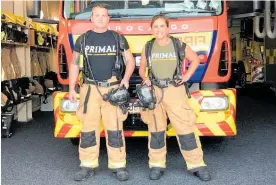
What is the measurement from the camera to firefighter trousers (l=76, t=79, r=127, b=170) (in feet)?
13.1

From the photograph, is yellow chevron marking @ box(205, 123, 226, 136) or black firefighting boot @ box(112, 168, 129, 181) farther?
yellow chevron marking @ box(205, 123, 226, 136)

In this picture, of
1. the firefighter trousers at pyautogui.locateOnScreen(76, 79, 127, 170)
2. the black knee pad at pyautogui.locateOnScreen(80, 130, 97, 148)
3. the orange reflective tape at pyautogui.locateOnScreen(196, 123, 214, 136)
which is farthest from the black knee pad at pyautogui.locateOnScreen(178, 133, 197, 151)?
the black knee pad at pyautogui.locateOnScreen(80, 130, 97, 148)

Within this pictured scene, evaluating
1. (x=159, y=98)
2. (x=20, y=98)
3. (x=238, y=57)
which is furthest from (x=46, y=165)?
(x=238, y=57)

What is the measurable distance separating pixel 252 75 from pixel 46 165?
8922 mm

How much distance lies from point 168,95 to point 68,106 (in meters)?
1.03

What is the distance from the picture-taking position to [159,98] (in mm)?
A: 4027

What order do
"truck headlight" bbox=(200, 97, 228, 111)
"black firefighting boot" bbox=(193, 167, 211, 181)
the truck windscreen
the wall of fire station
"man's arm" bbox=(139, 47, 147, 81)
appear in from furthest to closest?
1. the wall of fire station
2. the truck windscreen
3. "truck headlight" bbox=(200, 97, 228, 111)
4. "man's arm" bbox=(139, 47, 147, 81)
5. "black firefighting boot" bbox=(193, 167, 211, 181)

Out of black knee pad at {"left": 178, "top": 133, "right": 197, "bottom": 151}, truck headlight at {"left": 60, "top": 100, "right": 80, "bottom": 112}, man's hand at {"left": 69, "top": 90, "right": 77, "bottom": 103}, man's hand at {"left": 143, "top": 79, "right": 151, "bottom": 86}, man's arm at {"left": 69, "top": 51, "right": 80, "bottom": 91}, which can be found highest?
man's arm at {"left": 69, "top": 51, "right": 80, "bottom": 91}

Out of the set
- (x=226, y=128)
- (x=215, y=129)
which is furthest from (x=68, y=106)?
(x=226, y=128)

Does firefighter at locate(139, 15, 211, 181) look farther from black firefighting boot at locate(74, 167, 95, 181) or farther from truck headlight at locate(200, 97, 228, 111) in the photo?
black firefighting boot at locate(74, 167, 95, 181)

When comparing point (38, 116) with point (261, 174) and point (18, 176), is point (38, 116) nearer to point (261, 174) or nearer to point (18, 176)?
point (18, 176)

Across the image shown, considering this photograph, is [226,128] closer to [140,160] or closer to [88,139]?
[140,160]

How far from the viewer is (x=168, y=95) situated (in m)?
4.00

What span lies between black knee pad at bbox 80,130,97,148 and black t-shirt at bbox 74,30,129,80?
1.65ft
